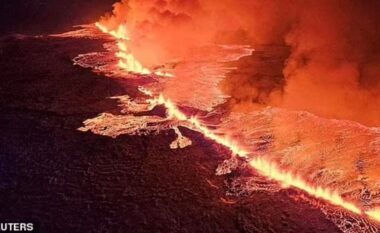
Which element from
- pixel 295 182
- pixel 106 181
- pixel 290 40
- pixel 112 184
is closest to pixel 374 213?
pixel 295 182

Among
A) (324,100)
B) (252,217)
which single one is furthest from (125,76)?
(252,217)

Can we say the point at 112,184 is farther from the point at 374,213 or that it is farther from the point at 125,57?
the point at 125,57

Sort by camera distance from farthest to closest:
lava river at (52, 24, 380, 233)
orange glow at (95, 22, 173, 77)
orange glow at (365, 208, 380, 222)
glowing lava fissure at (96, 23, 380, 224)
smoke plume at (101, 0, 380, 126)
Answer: orange glow at (95, 22, 173, 77) → smoke plume at (101, 0, 380, 126) → lava river at (52, 24, 380, 233) → glowing lava fissure at (96, 23, 380, 224) → orange glow at (365, 208, 380, 222)

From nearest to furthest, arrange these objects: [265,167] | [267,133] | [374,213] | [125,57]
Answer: [374,213], [265,167], [267,133], [125,57]

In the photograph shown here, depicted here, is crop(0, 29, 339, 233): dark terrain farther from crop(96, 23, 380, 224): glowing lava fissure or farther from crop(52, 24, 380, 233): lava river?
crop(52, 24, 380, 233): lava river

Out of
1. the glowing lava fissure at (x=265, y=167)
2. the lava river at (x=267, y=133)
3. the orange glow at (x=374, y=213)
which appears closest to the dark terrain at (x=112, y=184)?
Answer: the glowing lava fissure at (x=265, y=167)

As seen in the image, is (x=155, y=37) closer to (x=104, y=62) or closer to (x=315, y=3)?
(x=104, y=62)

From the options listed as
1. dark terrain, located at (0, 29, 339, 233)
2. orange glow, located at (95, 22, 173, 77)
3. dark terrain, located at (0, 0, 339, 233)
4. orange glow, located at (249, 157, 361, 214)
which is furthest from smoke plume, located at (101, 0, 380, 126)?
dark terrain, located at (0, 29, 339, 233)

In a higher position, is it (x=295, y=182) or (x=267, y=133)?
(x=267, y=133)
